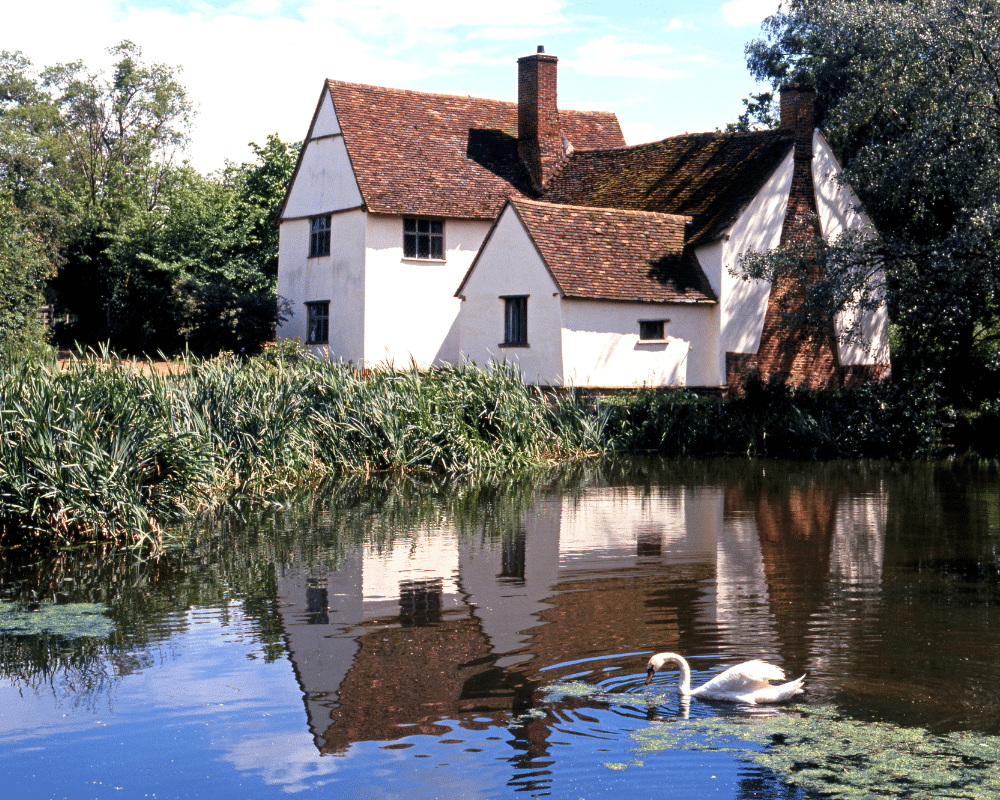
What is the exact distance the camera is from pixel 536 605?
11.3 meters

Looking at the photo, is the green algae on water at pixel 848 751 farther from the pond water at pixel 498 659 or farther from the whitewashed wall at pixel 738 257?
the whitewashed wall at pixel 738 257

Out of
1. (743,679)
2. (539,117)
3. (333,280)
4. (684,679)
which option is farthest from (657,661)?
(539,117)

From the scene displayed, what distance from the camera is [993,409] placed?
29.3 meters

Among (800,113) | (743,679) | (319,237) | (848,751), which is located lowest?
(848,751)

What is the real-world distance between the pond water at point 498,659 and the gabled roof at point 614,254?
14.8 m

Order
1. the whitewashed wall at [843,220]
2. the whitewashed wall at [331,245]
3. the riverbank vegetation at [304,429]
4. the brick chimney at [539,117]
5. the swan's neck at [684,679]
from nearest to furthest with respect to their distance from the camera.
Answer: the swan's neck at [684,679] < the riverbank vegetation at [304,429] < the whitewashed wall at [843,220] < the whitewashed wall at [331,245] < the brick chimney at [539,117]

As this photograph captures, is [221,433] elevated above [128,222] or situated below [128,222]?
below

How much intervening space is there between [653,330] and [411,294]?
8861 millimetres

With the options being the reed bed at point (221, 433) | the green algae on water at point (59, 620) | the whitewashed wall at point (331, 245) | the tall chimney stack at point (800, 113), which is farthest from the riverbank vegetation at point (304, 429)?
the tall chimney stack at point (800, 113)

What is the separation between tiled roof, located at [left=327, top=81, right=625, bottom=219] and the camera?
36625 millimetres

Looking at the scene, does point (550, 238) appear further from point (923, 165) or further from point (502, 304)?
point (923, 165)

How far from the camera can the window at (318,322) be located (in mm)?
38356

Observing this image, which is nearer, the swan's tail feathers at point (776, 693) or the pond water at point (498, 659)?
the pond water at point (498, 659)

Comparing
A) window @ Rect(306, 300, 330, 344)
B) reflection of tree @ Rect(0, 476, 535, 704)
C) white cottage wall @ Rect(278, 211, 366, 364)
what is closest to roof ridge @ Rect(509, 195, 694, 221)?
white cottage wall @ Rect(278, 211, 366, 364)
